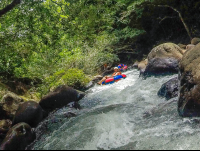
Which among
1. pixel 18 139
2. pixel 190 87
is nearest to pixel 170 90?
pixel 190 87

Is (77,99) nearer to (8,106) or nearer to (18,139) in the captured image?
(8,106)

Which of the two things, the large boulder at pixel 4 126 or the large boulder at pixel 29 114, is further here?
the large boulder at pixel 29 114

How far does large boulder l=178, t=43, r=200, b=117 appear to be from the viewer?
3224 millimetres

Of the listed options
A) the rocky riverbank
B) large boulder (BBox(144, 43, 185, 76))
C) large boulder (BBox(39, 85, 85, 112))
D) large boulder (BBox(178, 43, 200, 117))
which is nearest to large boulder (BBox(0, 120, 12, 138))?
the rocky riverbank

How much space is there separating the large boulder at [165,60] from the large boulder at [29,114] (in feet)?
15.8

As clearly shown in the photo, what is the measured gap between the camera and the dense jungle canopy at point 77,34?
452 centimetres

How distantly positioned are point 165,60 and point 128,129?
15.2 feet

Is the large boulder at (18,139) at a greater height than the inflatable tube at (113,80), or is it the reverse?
the large boulder at (18,139)

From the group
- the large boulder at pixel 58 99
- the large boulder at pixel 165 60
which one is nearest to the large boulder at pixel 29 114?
the large boulder at pixel 58 99

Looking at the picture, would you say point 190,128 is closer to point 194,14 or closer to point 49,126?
point 49,126

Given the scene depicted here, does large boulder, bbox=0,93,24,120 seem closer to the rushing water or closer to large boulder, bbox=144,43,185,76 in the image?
the rushing water

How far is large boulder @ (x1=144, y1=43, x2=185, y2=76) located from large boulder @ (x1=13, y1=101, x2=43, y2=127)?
483 cm

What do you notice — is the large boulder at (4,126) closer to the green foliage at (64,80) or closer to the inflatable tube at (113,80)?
the green foliage at (64,80)

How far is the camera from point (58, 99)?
19.6 feet
